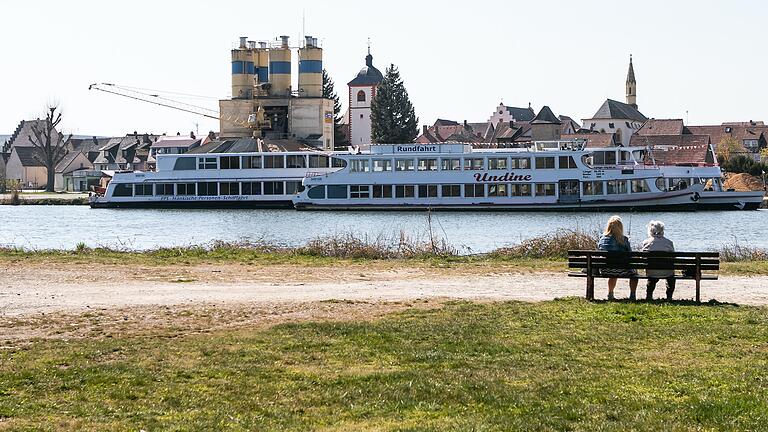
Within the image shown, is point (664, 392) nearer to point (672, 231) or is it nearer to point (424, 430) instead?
point (424, 430)

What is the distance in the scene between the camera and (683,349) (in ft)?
43.5

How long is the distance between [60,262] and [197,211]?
5426cm

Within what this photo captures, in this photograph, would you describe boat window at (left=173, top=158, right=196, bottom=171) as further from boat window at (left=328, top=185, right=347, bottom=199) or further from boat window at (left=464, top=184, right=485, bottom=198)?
boat window at (left=464, top=184, right=485, bottom=198)

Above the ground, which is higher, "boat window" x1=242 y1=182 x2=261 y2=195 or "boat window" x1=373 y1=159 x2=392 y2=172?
"boat window" x1=373 y1=159 x2=392 y2=172

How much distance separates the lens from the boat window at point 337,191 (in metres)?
77.1

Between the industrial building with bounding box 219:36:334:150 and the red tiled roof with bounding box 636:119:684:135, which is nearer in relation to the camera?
the industrial building with bounding box 219:36:334:150

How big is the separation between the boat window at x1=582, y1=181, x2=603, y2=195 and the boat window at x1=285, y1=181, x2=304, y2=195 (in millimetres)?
19557

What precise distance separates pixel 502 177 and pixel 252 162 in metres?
18.2

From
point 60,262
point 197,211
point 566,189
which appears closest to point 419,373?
point 60,262

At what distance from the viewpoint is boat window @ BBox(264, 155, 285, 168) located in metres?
81.7

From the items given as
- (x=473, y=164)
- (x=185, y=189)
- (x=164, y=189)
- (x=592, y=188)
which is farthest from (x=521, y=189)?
(x=164, y=189)

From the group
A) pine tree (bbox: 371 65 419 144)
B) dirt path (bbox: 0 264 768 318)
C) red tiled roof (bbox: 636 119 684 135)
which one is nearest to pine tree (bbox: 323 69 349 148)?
pine tree (bbox: 371 65 419 144)

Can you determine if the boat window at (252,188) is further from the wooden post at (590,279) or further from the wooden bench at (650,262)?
the wooden post at (590,279)

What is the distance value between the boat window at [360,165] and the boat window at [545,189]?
36.8 ft
